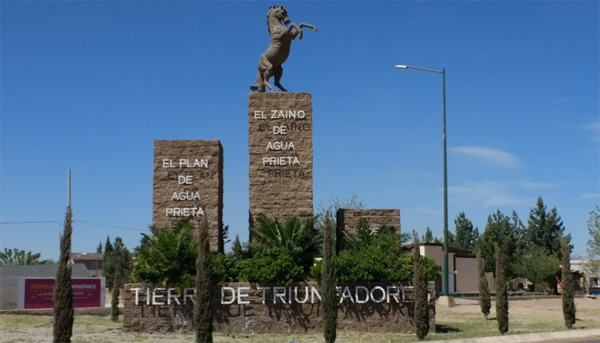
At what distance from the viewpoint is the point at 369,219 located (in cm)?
2702

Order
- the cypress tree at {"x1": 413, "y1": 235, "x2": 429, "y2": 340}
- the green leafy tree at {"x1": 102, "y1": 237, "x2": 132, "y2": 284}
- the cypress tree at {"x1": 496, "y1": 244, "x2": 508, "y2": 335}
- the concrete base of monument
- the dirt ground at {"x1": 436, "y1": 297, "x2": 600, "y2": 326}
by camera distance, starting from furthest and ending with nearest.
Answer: the green leafy tree at {"x1": 102, "y1": 237, "x2": 132, "y2": 284} → the concrete base of monument → the dirt ground at {"x1": 436, "y1": 297, "x2": 600, "y2": 326} → the cypress tree at {"x1": 496, "y1": 244, "x2": 508, "y2": 335} → the cypress tree at {"x1": 413, "y1": 235, "x2": 429, "y2": 340}

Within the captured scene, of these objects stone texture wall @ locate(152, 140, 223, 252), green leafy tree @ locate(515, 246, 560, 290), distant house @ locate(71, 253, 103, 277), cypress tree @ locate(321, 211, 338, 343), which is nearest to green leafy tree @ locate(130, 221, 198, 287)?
stone texture wall @ locate(152, 140, 223, 252)

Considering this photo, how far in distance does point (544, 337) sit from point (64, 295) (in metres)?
15.9

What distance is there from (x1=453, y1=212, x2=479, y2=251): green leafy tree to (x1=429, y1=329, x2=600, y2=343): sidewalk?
71.1 m

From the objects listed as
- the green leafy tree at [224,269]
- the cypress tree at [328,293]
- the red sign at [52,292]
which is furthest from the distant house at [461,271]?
the cypress tree at [328,293]

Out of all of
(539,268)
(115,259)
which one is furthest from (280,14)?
(115,259)

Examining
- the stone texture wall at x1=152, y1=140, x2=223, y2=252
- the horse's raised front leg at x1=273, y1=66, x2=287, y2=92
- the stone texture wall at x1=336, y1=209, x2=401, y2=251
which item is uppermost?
the horse's raised front leg at x1=273, y1=66, x2=287, y2=92

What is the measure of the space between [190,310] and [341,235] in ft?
21.2

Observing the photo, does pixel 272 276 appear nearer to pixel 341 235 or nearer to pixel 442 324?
pixel 341 235

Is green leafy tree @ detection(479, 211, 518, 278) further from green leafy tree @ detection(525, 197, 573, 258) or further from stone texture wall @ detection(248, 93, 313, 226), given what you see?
stone texture wall @ detection(248, 93, 313, 226)

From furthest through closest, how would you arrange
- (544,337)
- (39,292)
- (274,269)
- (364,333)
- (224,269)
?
(39,292)
(224,269)
(274,269)
(364,333)
(544,337)

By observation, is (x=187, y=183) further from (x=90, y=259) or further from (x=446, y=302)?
(x=90, y=259)

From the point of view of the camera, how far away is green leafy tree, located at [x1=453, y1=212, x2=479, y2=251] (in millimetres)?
95938

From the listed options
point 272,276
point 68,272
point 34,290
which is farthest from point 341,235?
point 34,290
